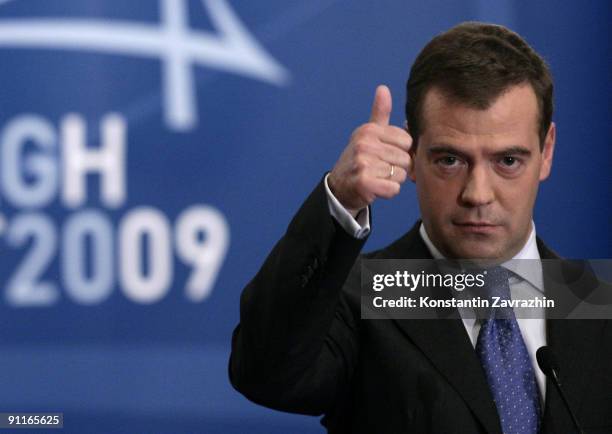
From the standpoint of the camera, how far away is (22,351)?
2711 millimetres

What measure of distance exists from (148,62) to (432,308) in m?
1.58

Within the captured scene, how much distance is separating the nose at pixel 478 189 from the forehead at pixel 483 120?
5cm

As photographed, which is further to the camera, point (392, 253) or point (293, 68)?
point (293, 68)

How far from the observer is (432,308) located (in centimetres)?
147

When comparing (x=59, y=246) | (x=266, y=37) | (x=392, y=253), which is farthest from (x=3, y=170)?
(x=392, y=253)

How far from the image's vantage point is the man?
1.27 meters

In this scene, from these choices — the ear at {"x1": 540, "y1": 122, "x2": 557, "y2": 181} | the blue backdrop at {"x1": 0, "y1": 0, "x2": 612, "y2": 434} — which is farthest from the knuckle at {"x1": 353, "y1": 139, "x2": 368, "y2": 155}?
the blue backdrop at {"x1": 0, "y1": 0, "x2": 612, "y2": 434}

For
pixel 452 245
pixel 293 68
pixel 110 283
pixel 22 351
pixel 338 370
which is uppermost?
pixel 293 68

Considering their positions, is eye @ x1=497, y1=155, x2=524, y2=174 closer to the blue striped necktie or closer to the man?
the man

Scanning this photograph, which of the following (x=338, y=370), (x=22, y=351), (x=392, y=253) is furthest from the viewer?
(x=22, y=351)

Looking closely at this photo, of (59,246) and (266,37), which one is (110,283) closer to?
(59,246)

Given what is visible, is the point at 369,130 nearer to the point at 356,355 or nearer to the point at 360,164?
the point at 360,164

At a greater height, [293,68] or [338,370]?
[293,68]

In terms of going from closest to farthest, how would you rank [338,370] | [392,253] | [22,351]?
1. [338,370]
2. [392,253]
3. [22,351]
